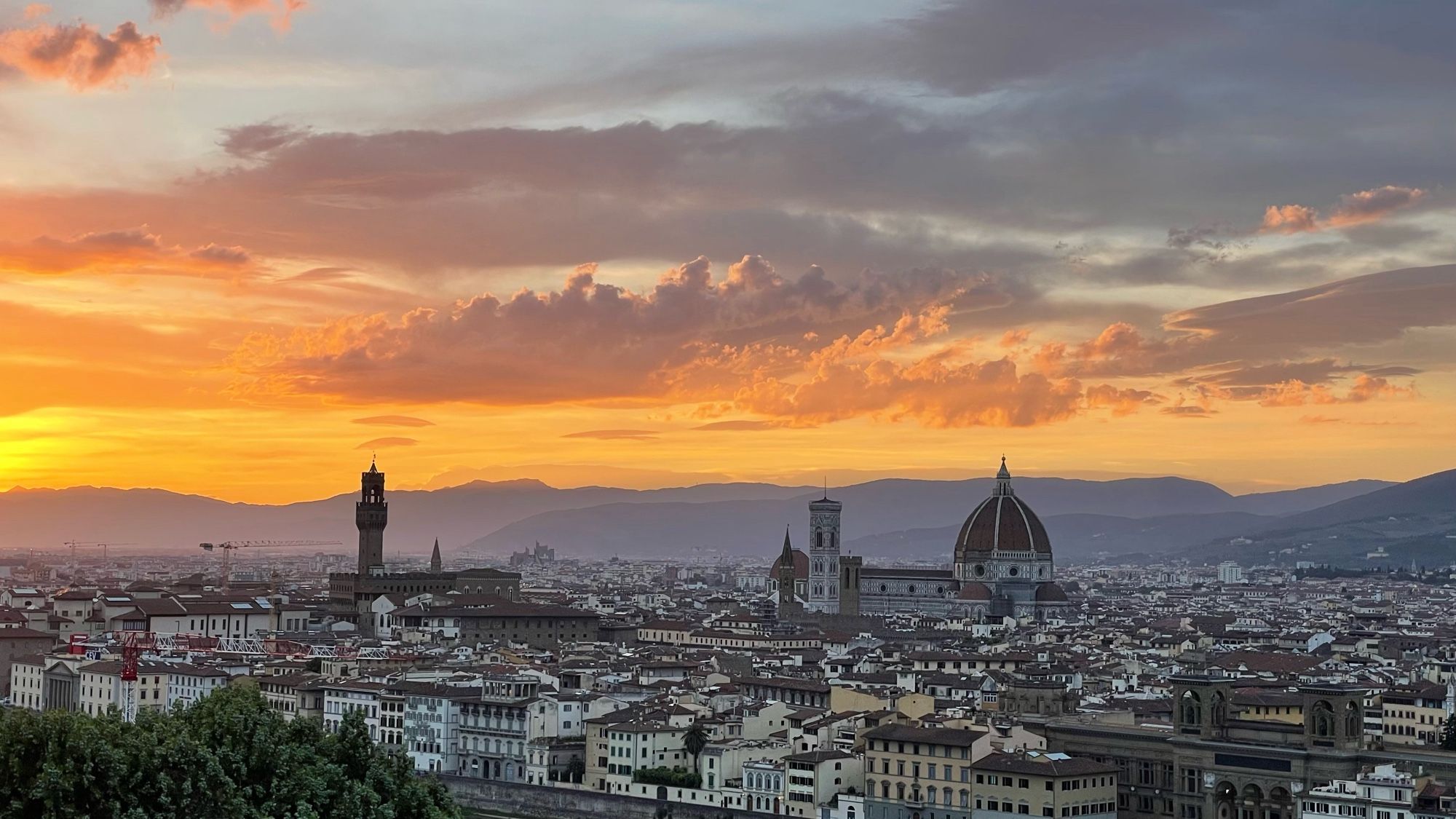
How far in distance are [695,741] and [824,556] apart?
9364cm

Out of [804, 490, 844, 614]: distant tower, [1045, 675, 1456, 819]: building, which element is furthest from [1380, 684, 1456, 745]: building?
[804, 490, 844, 614]: distant tower

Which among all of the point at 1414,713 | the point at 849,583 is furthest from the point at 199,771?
the point at 849,583

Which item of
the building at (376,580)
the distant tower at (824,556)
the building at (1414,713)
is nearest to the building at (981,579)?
the distant tower at (824,556)

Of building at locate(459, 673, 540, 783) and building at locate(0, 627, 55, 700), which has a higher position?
building at locate(0, 627, 55, 700)

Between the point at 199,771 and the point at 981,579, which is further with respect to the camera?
the point at 981,579

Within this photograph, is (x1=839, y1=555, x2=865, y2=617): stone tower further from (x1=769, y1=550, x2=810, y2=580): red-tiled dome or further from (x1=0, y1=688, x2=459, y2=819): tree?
(x1=0, y1=688, x2=459, y2=819): tree

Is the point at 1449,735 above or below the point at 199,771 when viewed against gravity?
below

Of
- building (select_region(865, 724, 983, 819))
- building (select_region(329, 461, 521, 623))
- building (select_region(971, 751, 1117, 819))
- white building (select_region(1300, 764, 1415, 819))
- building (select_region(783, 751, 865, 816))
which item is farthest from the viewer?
building (select_region(329, 461, 521, 623))

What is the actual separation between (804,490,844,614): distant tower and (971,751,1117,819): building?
97.0 metres

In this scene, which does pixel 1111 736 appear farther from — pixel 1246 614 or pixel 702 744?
pixel 1246 614

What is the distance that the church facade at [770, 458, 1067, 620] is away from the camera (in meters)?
149

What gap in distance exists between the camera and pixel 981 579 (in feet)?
500

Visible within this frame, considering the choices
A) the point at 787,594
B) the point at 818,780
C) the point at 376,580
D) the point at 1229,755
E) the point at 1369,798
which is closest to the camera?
the point at 1369,798

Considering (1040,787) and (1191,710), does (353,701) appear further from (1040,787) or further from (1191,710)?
(1191,710)
